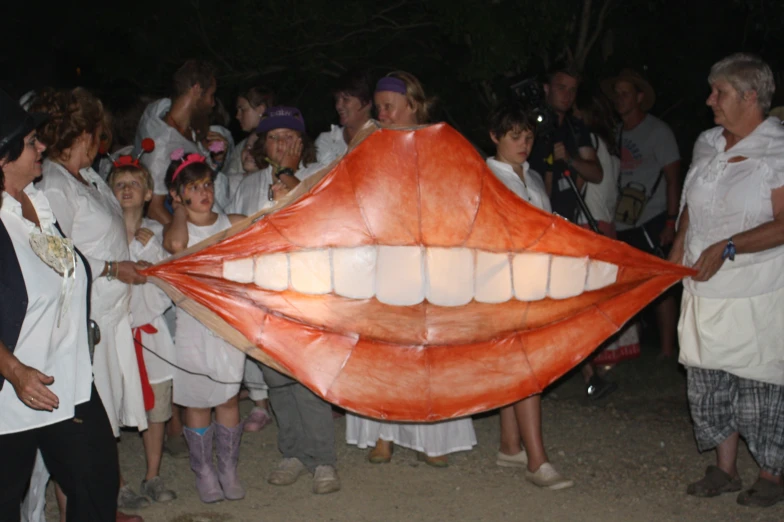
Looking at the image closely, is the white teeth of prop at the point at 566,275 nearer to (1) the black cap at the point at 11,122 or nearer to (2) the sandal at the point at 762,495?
(2) the sandal at the point at 762,495

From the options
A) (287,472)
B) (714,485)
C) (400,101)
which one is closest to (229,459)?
(287,472)

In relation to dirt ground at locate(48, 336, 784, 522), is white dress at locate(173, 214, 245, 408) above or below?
above

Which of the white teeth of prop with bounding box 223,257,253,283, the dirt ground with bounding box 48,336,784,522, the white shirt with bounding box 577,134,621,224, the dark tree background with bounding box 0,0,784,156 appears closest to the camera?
the white teeth of prop with bounding box 223,257,253,283

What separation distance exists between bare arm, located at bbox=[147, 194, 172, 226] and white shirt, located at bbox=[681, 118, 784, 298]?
291 centimetres

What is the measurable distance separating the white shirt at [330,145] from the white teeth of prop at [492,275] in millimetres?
1575

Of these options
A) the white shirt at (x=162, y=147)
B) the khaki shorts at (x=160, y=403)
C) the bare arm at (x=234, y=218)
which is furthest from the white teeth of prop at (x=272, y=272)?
the white shirt at (x=162, y=147)

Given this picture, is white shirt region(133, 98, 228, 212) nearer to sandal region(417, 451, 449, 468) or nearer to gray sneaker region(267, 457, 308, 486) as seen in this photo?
gray sneaker region(267, 457, 308, 486)

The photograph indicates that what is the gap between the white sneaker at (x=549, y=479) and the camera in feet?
16.1

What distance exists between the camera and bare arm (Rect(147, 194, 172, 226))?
17.5 feet

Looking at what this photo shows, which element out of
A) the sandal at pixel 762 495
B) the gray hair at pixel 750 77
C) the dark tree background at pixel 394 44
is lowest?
the sandal at pixel 762 495

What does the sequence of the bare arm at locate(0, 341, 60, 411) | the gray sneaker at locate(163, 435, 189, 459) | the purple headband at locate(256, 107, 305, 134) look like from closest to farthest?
the bare arm at locate(0, 341, 60, 411) < the purple headband at locate(256, 107, 305, 134) < the gray sneaker at locate(163, 435, 189, 459)

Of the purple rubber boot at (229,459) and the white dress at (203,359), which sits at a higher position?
the white dress at (203,359)

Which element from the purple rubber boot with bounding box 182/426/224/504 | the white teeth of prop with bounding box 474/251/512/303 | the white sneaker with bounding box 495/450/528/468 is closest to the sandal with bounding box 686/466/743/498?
the white sneaker with bounding box 495/450/528/468

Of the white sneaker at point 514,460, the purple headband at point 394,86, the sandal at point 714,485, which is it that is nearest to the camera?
the sandal at point 714,485
